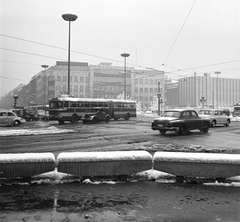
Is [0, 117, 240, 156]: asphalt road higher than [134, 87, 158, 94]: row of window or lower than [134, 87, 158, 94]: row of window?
lower

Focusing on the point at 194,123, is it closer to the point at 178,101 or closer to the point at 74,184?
the point at 74,184

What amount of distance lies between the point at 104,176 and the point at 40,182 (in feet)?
4.53

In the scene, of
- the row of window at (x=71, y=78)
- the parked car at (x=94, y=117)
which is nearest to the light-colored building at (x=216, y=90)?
the row of window at (x=71, y=78)

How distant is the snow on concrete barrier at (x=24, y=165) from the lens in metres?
5.79

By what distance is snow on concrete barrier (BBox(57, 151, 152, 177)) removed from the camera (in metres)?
5.97

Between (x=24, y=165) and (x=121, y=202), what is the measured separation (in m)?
2.44

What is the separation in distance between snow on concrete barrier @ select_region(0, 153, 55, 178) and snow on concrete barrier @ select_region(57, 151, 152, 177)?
0.92 ft

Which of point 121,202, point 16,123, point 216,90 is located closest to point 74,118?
point 16,123

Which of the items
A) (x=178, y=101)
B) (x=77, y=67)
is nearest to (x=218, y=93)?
(x=178, y=101)

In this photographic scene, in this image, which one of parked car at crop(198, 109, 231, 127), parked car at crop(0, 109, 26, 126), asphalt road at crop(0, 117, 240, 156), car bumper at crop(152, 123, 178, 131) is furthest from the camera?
parked car at crop(0, 109, 26, 126)

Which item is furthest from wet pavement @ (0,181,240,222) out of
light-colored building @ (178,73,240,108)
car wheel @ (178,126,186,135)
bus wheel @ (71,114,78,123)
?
light-colored building @ (178,73,240,108)

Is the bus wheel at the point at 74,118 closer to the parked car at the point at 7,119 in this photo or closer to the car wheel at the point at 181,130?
the parked car at the point at 7,119

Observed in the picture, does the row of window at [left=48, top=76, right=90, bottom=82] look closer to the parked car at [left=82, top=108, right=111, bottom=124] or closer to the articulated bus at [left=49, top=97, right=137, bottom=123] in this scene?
the articulated bus at [left=49, top=97, right=137, bottom=123]

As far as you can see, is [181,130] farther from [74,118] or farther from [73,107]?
[73,107]
